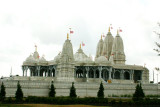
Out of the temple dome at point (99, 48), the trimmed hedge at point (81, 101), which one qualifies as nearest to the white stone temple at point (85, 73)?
the temple dome at point (99, 48)

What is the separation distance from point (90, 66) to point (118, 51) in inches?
760

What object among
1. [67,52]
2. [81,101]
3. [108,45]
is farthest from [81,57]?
[81,101]

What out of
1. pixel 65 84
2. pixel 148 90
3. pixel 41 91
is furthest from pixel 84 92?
pixel 148 90

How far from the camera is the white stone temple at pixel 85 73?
70062 millimetres

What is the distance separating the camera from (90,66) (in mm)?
90125

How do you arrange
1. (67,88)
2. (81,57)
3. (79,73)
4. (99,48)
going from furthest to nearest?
1. (99,48)
2. (79,73)
3. (81,57)
4. (67,88)

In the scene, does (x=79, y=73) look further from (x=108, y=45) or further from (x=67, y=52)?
(x=67, y=52)

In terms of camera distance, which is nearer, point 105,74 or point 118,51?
point 105,74

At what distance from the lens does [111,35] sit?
11294cm

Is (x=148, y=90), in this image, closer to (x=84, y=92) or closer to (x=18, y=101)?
(x=84, y=92)

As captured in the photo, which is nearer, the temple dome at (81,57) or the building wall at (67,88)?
the building wall at (67,88)

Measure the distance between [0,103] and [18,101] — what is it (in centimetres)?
322

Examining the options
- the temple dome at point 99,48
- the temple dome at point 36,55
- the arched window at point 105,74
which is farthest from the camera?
the temple dome at point 99,48

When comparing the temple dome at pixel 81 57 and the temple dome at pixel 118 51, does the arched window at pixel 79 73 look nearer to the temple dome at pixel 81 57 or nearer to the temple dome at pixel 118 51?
the temple dome at pixel 81 57
